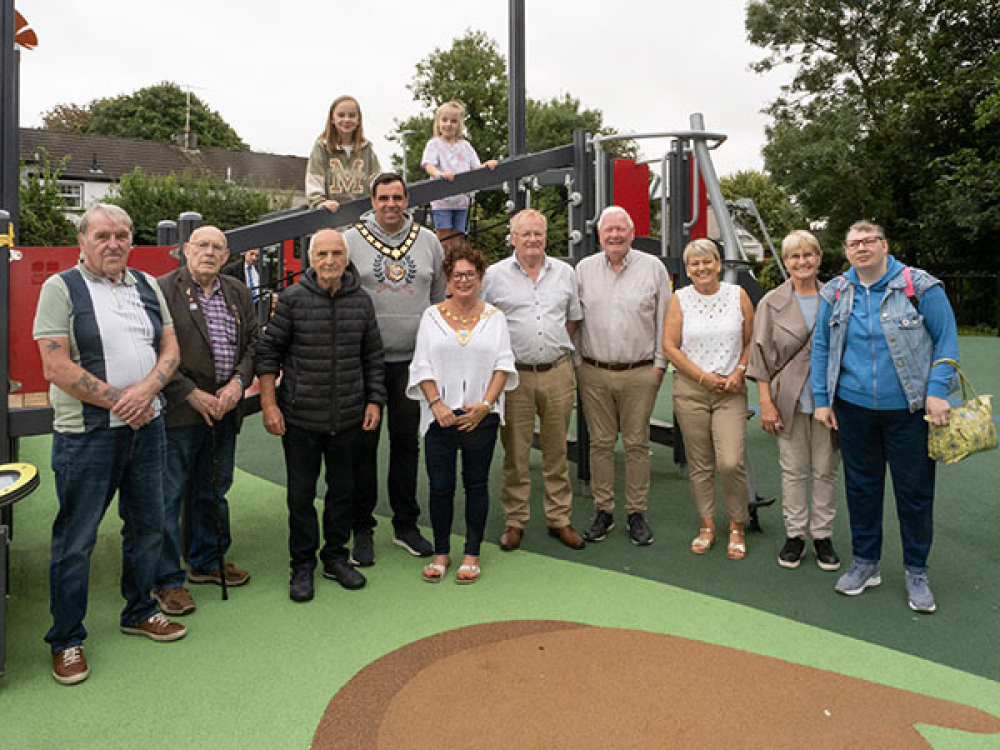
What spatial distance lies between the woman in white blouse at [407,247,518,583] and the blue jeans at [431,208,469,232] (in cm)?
211

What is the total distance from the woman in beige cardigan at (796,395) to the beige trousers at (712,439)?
177 millimetres

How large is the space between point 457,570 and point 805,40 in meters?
26.4

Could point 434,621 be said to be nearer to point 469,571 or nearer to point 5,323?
point 469,571

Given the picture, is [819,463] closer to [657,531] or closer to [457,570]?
[657,531]

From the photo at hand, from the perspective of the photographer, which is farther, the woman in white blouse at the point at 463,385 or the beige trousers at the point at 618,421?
the beige trousers at the point at 618,421

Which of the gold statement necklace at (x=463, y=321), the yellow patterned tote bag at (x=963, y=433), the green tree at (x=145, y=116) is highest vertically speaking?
the green tree at (x=145, y=116)

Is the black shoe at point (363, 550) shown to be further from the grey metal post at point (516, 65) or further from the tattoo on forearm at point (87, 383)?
the grey metal post at point (516, 65)

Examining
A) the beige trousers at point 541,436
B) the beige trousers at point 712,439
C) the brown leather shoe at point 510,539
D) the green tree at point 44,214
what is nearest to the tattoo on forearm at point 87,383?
the beige trousers at point 541,436

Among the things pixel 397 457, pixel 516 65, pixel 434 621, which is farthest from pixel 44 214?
pixel 434 621

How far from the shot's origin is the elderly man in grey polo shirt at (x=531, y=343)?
14.2 feet

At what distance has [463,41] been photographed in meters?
33.8

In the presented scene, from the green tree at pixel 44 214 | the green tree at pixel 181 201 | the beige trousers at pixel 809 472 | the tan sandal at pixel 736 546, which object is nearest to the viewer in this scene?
the beige trousers at pixel 809 472

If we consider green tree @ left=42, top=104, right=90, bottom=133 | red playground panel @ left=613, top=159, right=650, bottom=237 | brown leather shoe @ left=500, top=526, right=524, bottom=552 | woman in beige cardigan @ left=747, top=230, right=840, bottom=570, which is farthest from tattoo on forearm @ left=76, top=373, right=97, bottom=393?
green tree @ left=42, top=104, right=90, bottom=133

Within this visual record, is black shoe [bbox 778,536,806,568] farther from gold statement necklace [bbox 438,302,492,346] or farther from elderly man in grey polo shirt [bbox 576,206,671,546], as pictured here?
gold statement necklace [bbox 438,302,492,346]
